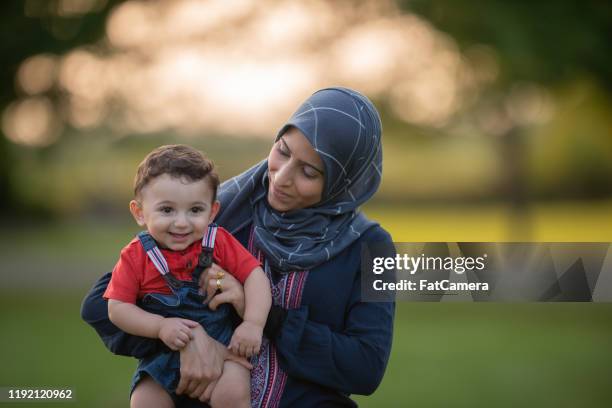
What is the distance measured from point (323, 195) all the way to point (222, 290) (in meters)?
0.48

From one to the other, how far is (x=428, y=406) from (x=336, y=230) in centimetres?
421

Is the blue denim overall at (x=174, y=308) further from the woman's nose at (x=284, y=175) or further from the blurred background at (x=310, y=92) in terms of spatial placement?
the blurred background at (x=310, y=92)

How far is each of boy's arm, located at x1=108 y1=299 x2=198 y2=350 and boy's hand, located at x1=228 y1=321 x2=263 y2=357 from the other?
0.12m

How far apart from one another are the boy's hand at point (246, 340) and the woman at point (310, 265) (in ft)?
0.16

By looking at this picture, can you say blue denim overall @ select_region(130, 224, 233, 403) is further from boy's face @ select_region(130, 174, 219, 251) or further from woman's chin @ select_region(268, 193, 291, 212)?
woman's chin @ select_region(268, 193, 291, 212)

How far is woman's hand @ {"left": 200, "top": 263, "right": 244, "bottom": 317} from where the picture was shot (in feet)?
6.98

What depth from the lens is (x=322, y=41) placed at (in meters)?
9.16

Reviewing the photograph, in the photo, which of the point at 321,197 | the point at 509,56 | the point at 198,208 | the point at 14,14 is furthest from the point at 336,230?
the point at 14,14

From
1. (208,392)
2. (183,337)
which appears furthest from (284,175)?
(208,392)

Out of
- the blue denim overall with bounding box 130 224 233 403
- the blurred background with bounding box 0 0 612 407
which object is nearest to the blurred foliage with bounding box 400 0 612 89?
the blurred background with bounding box 0 0 612 407

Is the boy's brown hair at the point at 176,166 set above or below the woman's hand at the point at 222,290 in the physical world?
above

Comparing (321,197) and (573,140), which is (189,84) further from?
(573,140)

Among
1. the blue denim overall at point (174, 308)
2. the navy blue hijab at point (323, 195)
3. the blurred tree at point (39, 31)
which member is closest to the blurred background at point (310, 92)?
the blurred tree at point (39, 31)

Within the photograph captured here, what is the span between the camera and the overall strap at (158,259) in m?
2.10
